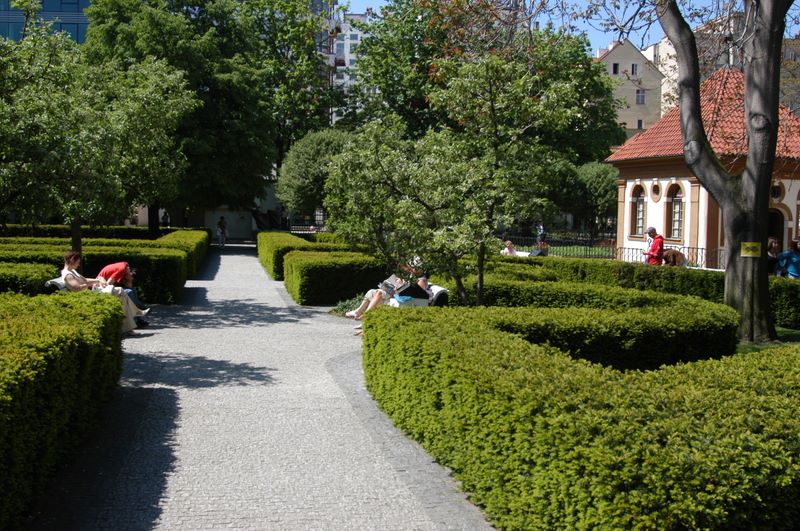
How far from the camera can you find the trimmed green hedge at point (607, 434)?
372 centimetres

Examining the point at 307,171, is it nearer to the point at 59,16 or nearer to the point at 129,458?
the point at 59,16

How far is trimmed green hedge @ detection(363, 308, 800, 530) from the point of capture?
372 cm

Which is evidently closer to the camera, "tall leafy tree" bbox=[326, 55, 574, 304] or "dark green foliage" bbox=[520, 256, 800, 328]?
"tall leafy tree" bbox=[326, 55, 574, 304]

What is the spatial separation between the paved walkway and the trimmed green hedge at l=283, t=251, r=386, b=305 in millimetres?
5645

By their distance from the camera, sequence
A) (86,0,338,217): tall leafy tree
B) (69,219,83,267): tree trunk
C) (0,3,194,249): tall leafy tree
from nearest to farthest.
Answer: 1. (0,3,194,249): tall leafy tree
2. (69,219,83,267): tree trunk
3. (86,0,338,217): tall leafy tree

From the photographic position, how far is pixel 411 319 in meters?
8.35

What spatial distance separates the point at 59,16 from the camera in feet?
199

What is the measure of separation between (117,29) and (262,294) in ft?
80.4

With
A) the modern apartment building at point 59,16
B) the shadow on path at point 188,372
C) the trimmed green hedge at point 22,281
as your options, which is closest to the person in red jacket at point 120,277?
→ the trimmed green hedge at point 22,281

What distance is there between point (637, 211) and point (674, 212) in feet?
8.95

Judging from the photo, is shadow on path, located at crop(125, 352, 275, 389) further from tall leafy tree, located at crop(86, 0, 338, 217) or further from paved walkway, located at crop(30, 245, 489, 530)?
tall leafy tree, located at crop(86, 0, 338, 217)

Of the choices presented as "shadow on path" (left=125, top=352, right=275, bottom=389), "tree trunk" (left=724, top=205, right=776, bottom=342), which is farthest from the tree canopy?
"tree trunk" (left=724, top=205, right=776, bottom=342)

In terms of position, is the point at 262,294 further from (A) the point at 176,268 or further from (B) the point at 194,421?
(B) the point at 194,421

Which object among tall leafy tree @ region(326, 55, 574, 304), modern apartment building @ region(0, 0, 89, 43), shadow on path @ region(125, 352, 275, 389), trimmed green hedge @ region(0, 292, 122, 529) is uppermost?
modern apartment building @ region(0, 0, 89, 43)
